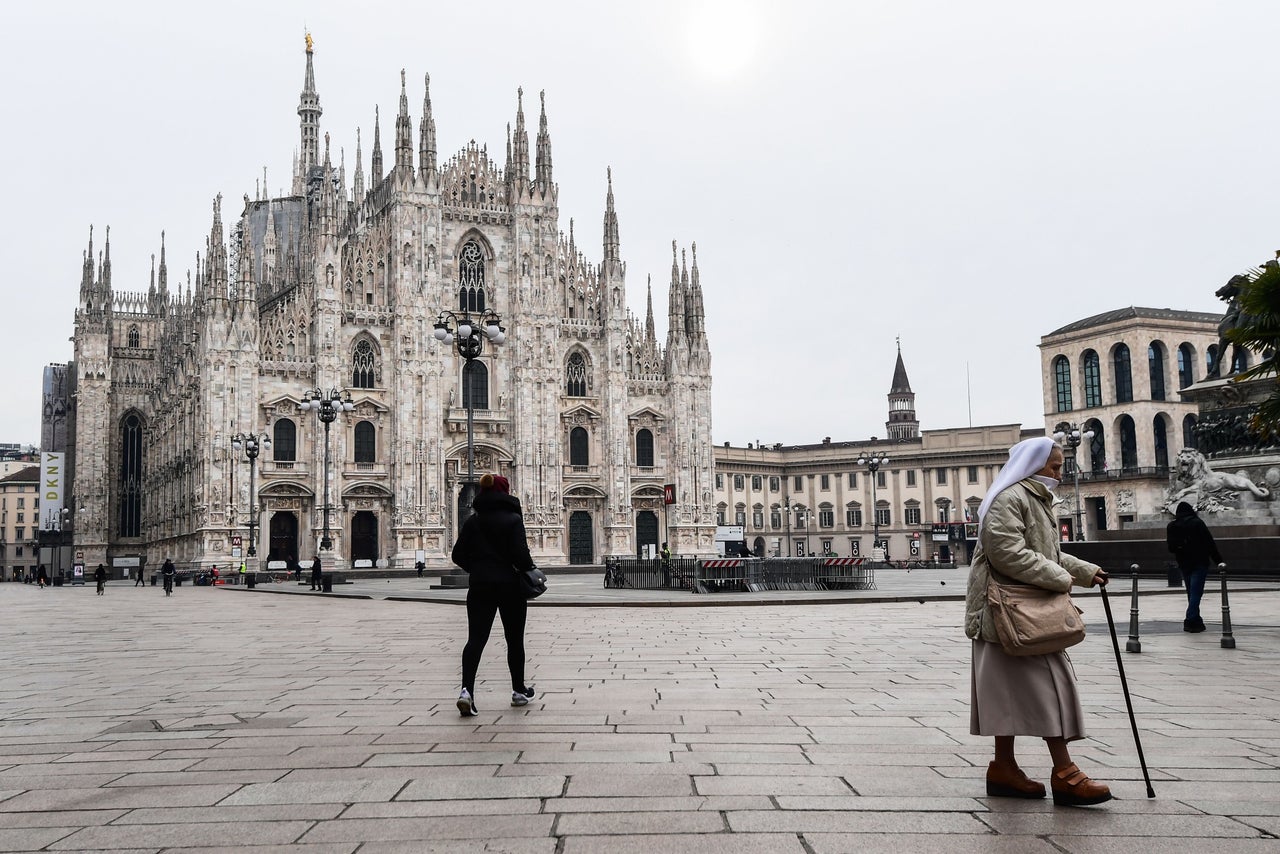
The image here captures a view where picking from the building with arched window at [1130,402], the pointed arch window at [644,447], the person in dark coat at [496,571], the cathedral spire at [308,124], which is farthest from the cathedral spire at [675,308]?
the person in dark coat at [496,571]

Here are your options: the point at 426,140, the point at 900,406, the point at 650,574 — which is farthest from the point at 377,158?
the point at 900,406

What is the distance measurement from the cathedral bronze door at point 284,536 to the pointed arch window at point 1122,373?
5185cm

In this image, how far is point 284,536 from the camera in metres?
52.5

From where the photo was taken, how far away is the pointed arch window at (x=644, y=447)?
5978 cm

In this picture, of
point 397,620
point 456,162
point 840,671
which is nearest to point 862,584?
point 397,620

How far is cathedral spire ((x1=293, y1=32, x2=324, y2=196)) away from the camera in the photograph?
92.9 m

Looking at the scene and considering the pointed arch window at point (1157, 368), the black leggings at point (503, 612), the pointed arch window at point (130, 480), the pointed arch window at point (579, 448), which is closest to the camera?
the black leggings at point (503, 612)

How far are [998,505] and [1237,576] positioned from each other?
22609 millimetres

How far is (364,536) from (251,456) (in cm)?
1134

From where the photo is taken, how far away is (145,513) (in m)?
77.1

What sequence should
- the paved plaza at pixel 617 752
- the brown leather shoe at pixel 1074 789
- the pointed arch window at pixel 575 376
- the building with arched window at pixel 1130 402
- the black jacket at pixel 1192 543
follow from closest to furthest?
the paved plaza at pixel 617 752
the brown leather shoe at pixel 1074 789
the black jacket at pixel 1192 543
the pointed arch window at pixel 575 376
the building with arched window at pixel 1130 402

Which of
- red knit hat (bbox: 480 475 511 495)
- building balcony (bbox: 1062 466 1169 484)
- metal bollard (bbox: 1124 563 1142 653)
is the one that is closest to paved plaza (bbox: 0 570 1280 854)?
metal bollard (bbox: 1124 563 1142 653)

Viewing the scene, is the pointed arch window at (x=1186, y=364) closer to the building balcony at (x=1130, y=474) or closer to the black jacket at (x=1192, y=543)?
the building balcony at (x=1130, y=474)

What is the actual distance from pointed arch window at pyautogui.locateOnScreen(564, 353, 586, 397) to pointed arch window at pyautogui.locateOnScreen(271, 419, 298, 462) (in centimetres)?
1423
